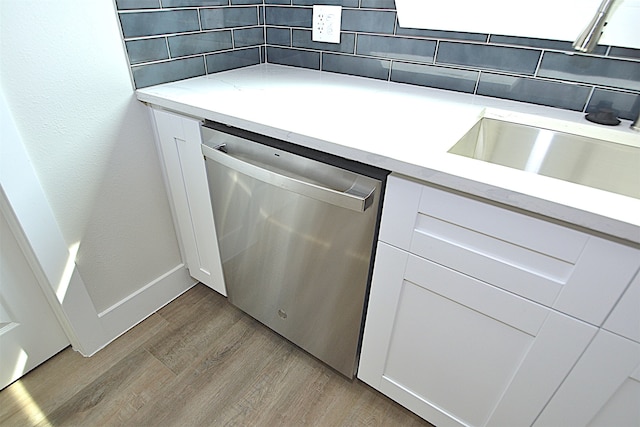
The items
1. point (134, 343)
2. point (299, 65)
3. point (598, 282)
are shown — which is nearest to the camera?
point (598, 282)

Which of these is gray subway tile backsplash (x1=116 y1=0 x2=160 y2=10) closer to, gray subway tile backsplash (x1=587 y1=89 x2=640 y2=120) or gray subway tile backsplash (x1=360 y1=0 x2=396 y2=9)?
gray subway tile backsplash (x1=360 y1=0 x2=396 y2=9)

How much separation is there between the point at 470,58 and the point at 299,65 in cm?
72

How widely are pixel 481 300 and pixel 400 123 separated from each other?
0.49 metres

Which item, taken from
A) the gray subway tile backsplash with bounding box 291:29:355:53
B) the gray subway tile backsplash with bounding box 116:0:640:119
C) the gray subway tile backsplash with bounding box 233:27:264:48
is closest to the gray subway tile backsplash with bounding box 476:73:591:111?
the gray subway tile backsplash with bounding box 116:0:640:119

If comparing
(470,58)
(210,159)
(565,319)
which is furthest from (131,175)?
(565,319)

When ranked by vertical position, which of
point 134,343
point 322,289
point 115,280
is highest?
point 322,289

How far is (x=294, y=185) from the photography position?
97 centimetres

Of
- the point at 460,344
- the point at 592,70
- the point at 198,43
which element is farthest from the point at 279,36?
the point at 460,344

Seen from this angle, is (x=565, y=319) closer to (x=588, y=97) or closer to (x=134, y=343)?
(x=588, y=97)

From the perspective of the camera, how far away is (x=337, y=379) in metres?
1.31

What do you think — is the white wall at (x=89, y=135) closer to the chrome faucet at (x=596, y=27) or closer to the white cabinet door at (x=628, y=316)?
the chrome faucet at (x=596, y=27)

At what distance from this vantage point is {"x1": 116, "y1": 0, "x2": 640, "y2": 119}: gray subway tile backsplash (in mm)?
1030

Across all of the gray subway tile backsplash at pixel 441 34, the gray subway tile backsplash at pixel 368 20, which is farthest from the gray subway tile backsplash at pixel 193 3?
the gray subway tile backsplash at pixel 441 34

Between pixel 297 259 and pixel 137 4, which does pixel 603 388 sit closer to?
pixel 297 259
